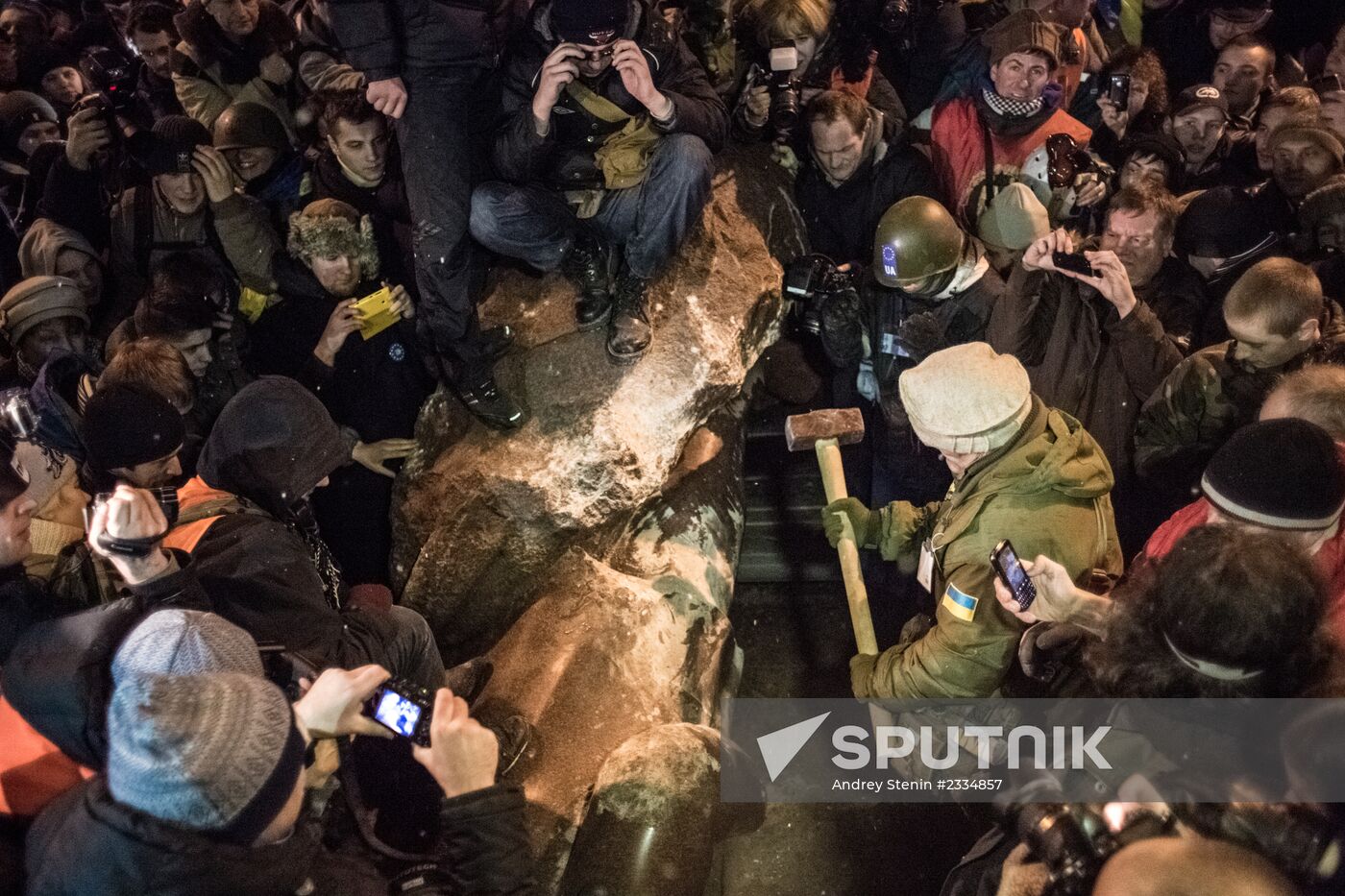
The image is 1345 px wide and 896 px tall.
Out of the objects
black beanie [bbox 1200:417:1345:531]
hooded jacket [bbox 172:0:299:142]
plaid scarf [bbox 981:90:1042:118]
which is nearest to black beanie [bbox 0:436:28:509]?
A: hooded jacket [bbox 172:0:299:142]

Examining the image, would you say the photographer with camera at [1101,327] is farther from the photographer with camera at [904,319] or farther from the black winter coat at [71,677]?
the black winter coat at [71,677]

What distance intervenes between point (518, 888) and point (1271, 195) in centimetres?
431

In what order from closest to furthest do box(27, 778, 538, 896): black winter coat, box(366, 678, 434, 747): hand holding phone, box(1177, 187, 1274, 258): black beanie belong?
box(27, 778, 538, 896): black winter coat → box(366, 678, 434, 747): hand holding phone → box(1177, 187, 1274, 258): black beanie

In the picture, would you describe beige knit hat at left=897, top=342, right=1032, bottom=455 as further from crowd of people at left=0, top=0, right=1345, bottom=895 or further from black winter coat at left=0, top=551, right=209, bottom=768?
black winter coat at left=0, top=551, right=209, bottom=768

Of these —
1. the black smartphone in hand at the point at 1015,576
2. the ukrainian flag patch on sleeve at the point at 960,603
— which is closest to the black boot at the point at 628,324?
the ukrainian flag patch on sleeve at the point at 960,603

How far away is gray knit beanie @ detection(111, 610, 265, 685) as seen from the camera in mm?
1881

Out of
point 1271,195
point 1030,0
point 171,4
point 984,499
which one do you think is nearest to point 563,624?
point 984,499

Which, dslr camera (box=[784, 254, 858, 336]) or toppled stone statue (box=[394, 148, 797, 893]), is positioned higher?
dslr camera (box=[784, 254, 858, 336])

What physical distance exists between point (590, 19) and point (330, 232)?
160cm

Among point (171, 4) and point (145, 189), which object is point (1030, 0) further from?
point (171, 4)

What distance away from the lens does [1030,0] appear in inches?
204

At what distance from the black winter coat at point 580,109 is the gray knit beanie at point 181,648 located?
2093mm

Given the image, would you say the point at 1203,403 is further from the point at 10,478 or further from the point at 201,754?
the point at 10,478

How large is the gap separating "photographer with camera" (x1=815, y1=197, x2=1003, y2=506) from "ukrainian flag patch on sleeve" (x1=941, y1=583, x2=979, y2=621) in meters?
1.24
